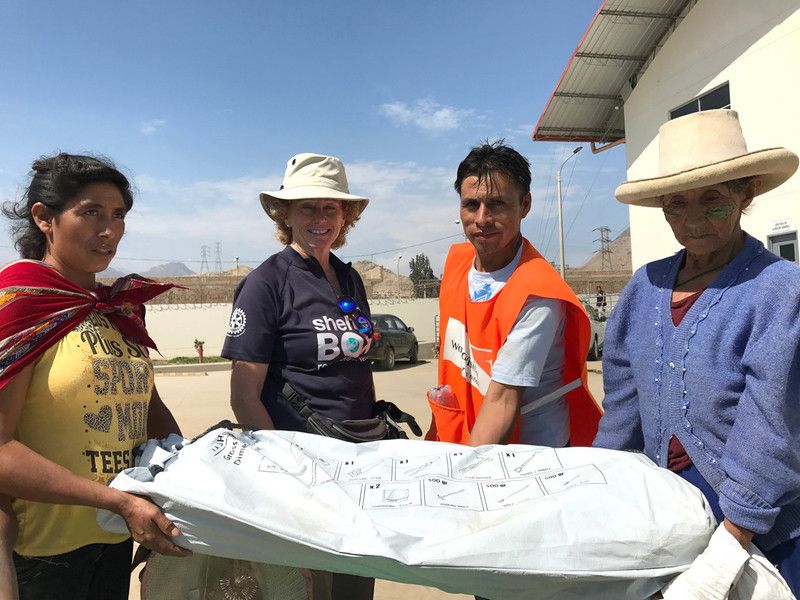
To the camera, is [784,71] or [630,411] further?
[784,71]

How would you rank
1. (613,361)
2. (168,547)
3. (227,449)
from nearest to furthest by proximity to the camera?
1. (168,547)
2. (227,449)
3. (613,361)

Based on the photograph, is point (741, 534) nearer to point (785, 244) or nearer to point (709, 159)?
point (709, 159)

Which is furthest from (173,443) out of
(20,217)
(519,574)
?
(519,574)

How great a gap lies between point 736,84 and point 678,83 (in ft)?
6.51

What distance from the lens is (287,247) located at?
8.43 ft

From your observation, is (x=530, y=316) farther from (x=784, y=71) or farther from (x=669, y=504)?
(x=784, y=71)

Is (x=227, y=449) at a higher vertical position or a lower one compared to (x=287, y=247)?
lower

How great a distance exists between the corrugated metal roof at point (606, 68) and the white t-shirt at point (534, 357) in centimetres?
1335

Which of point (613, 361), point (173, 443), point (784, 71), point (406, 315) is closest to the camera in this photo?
point (173, 443)

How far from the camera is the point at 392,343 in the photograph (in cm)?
1568

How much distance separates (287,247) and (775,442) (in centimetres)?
194

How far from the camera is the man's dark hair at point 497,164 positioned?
7.27 feet

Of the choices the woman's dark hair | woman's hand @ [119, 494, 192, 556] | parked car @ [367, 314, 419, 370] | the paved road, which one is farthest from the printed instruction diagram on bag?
parked car @ [367, 314, 419, 370]

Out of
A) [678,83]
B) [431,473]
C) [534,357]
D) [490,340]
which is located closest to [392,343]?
[678,83]
